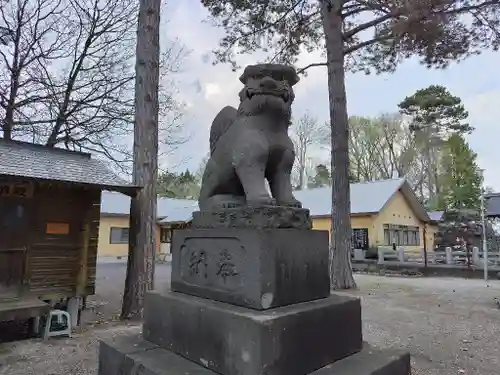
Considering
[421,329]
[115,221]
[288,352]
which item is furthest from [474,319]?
[115,221]

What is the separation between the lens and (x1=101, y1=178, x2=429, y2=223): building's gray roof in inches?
679

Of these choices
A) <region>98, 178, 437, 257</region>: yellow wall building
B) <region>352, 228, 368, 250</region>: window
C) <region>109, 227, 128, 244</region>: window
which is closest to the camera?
<region>352, 228, 368, 250</region>: window

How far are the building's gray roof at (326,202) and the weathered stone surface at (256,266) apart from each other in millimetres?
14904

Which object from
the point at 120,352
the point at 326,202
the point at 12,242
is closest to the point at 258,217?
the point at 120,352

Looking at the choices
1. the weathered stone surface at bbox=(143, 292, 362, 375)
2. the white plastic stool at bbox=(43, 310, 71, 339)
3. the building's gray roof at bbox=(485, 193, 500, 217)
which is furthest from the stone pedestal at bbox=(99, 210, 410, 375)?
the building's gray roof at bbox=(485, 193, 500, 217)

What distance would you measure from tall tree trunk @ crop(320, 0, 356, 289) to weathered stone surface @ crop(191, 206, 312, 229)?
6.50 meters

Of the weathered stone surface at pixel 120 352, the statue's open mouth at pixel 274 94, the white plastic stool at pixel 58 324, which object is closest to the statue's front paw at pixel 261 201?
the statue's open mouth at pixel 274 94

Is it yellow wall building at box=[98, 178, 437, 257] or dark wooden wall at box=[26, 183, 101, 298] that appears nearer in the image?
dark wooden wall at box=[26, 183, 101, 298]

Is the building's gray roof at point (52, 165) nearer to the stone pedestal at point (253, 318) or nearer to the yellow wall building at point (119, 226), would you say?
the stone pedestal at point (253, 318)

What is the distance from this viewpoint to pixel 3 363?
3471mm

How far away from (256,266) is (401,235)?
1891 cm

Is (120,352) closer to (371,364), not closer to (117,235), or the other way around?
(371,364)

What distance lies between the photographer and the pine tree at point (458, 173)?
20.6 meters

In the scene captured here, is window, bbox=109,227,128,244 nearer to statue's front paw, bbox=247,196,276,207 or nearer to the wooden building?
the wooden building
